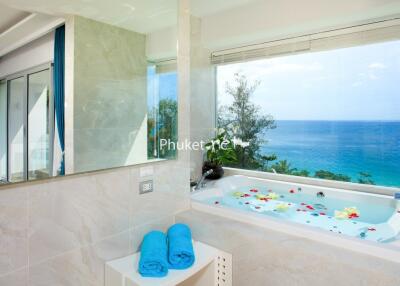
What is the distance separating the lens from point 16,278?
1.14 meters

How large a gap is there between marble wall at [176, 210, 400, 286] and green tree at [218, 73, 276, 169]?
1.37 meters

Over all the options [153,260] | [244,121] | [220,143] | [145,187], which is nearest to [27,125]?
[145,187]

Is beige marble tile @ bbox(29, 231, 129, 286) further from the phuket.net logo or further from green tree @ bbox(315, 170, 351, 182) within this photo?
green tree @ bbox(315, 170, 351, 182)

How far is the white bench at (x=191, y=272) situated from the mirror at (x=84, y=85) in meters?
0.55

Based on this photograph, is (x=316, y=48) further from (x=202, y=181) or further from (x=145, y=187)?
(x=145, y=187)

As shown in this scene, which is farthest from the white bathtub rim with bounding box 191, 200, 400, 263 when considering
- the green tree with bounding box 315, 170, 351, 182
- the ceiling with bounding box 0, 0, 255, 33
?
the ceiling with bounding box 0, 0, 255, 33

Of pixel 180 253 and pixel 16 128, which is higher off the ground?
pixel 16 128

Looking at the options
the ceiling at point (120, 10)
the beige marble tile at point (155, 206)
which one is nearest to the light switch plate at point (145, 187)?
the beige marble tile at point (155, 206)

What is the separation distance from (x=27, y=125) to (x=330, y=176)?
2466 mm

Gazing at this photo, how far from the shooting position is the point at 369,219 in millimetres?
1956

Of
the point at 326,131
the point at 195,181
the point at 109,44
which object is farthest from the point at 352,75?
the point at 109,44

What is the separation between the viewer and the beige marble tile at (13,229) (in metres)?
1.09

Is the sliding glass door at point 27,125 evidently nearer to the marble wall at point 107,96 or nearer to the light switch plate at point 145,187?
the marble wall at point 107,96

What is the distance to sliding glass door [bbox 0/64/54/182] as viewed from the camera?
1118 millimetres
